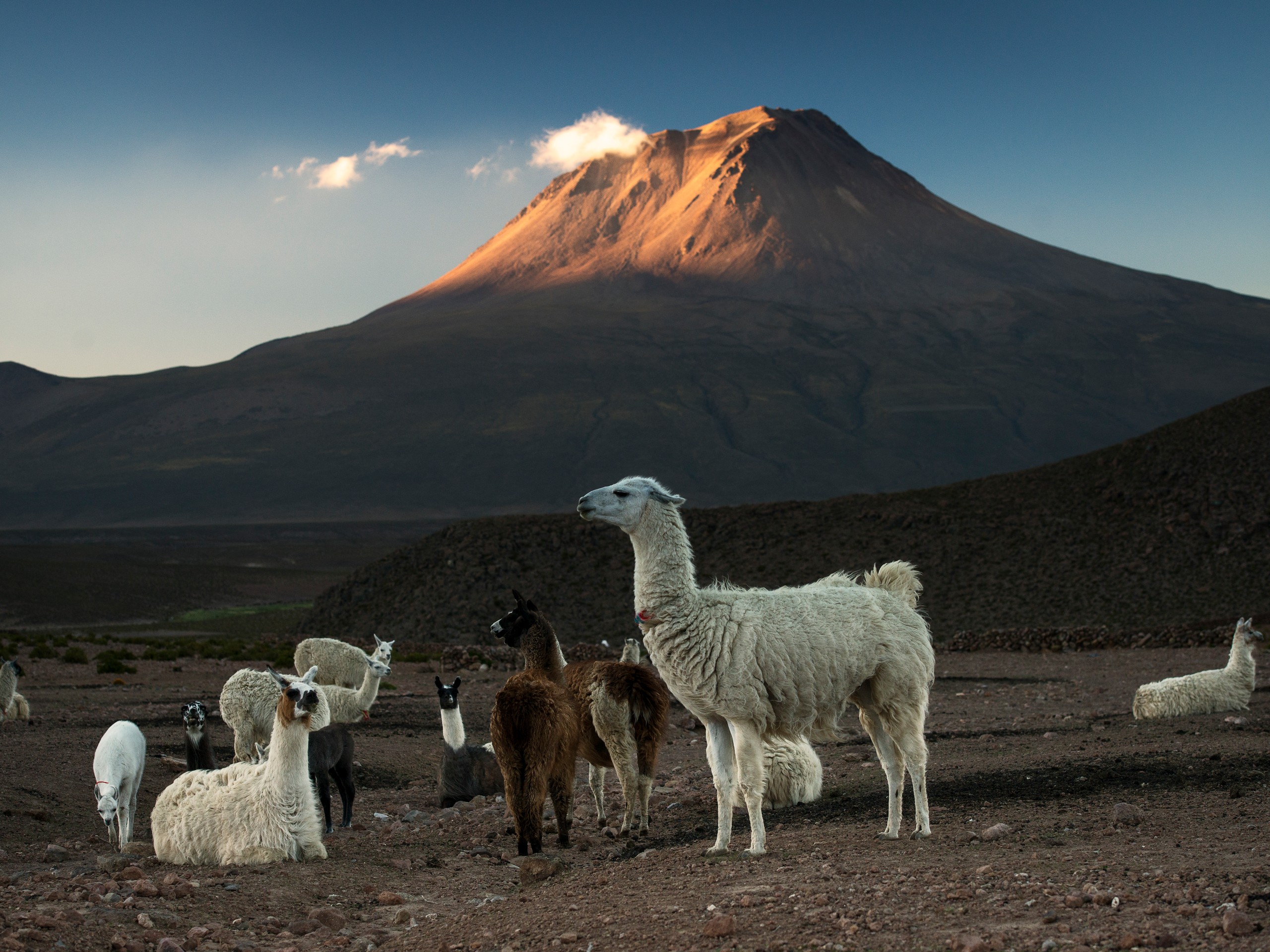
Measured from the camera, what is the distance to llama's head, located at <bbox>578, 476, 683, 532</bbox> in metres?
7.99

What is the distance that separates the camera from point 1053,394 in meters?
194

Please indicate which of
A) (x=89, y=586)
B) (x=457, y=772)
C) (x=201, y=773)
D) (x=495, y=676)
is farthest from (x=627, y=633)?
(x=89, y=586)

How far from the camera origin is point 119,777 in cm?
950

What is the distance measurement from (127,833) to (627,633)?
26.1 meters

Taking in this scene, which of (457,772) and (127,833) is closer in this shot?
(127,833)

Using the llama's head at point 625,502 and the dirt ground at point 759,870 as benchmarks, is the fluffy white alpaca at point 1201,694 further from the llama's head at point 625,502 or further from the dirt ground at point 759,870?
the llama's head at point 625,502

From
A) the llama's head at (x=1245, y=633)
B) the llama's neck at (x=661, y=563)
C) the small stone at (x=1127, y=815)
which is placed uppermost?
the llama's neck at (x=661, y=563)

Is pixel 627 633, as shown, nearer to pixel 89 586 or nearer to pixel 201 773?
pixel 201 773

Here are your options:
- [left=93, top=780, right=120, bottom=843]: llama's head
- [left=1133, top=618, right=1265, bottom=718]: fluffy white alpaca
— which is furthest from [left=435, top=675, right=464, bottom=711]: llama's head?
[left=1133, top=618, right=1265, bottom=718]: fluffy white alpaca

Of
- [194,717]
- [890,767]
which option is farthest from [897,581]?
[194,717]

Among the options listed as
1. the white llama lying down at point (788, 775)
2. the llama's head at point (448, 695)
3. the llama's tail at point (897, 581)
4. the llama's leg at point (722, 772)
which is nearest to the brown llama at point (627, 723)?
the white llama lying down at point (788, 775)

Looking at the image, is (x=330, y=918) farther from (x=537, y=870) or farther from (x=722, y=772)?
(x=722, y=772)

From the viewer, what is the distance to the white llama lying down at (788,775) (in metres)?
10.0

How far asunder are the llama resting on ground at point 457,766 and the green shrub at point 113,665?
60.4ft
